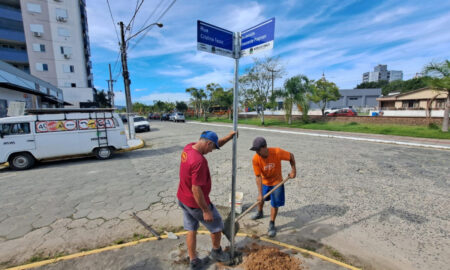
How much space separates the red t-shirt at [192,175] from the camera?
1.96 m

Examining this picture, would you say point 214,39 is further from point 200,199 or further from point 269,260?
point 269,260

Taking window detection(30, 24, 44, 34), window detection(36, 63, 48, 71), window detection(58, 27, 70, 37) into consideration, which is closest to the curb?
window detection(36, 63, 48, 71)

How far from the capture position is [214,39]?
211 centimetres

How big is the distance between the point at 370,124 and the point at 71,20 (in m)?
46.1

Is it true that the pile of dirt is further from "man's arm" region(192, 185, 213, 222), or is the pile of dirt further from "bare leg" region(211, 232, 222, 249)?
"man's arm" region(192, 185, 213, 222)

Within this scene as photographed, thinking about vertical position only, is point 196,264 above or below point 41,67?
below

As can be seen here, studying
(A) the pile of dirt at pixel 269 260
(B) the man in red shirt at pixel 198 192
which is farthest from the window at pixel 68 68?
(A) the pile of dirt at pixel 269 260

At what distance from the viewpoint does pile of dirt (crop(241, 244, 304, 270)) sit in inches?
86.7

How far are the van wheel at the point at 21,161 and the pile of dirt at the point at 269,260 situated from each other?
805cm

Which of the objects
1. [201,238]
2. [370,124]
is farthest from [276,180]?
[370,124]

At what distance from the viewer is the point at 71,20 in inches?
1288

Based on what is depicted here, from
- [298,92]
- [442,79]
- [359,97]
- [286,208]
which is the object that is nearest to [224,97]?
[298,92]

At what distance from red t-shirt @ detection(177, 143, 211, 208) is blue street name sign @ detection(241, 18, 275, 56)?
130cm

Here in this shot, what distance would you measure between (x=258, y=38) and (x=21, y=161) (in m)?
8.65
